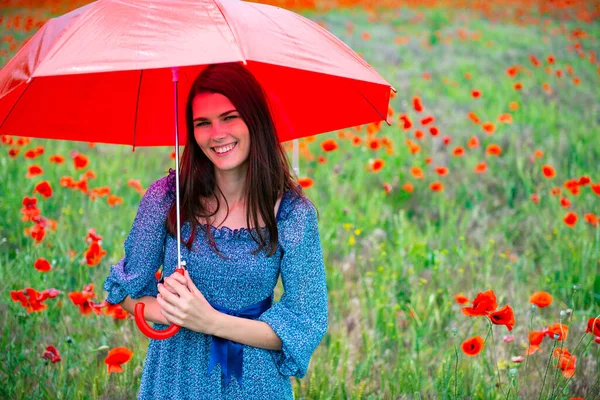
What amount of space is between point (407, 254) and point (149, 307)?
2245 mm

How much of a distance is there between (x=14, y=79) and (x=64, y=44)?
20cm

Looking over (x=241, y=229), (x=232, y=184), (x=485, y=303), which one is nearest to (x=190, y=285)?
(x=241, y=229)

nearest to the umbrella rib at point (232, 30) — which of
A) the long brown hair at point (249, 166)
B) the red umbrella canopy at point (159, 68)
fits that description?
the red umbrella canopy at point (159, 68)

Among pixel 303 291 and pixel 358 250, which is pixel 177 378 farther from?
pixel 358 250

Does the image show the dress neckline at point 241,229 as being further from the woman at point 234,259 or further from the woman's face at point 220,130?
the woman's face at point 220,130

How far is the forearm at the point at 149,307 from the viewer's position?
2109 millimetres

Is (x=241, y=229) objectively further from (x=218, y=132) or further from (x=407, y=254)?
(x=407, y=254)

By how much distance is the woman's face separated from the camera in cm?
206

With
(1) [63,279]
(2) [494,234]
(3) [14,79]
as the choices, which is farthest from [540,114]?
(3) [14,79]

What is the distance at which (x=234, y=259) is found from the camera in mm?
2088

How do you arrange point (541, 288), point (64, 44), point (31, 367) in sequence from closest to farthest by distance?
point (64, 44)
point (31, 367)
point (541, 288)

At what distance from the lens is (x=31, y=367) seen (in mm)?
2941

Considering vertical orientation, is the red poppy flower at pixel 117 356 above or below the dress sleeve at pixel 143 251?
below

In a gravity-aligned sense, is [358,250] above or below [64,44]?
below
